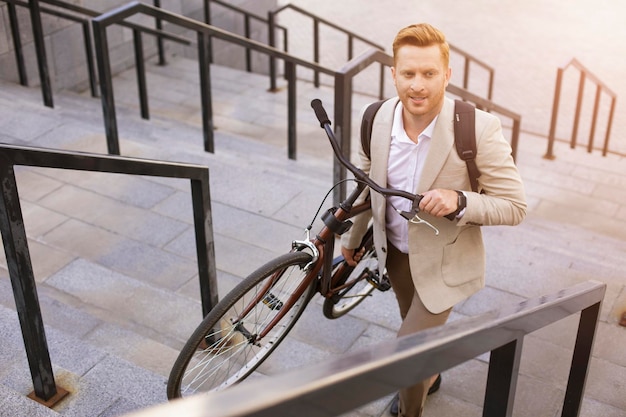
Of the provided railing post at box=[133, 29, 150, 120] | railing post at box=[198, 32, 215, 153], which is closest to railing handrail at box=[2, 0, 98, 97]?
railing post at box=[133, 29, 150, 120]

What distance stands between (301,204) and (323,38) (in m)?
8.76

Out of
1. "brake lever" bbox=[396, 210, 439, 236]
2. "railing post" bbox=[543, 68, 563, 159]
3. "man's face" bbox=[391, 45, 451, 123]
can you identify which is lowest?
"railing post" bbox=[543, 68, 563, 159]

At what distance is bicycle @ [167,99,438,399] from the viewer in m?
2.85

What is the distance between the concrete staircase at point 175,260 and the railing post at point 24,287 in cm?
11

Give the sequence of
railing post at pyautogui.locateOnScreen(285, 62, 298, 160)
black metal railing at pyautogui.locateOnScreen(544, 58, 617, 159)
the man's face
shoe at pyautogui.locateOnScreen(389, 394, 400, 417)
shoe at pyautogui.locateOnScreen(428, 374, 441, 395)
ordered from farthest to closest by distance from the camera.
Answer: black metal railing at pyautogui.locateOnScreen(544, 58, 617, 159) < railing post at pyautogui.locateOnScreen(285, 62, 298, 160) < shoe at pyautogui.locateOnScreen(428, 374, 441, 395) < shoe at pyautogui.locateOnScreen(389, 394, 400, 417) < the man's face

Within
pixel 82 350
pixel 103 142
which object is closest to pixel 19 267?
pixel 82 350

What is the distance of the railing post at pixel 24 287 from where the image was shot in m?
2.45

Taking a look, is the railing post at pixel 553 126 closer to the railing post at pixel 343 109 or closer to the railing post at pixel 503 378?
the railing post at pixel 343 109

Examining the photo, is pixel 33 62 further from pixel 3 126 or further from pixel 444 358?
pixel 444 358

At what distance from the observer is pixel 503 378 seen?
177 cm

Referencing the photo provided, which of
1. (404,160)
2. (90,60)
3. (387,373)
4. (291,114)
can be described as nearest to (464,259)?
(404,160)

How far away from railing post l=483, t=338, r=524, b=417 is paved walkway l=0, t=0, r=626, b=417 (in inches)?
57.6

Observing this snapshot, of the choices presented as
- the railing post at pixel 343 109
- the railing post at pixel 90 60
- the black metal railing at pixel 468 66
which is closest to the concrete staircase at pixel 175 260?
the railing post at pixel 90 60

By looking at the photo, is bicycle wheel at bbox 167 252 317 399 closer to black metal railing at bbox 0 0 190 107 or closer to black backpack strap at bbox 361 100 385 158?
black backpack strap at bbox 361 100 385 158
